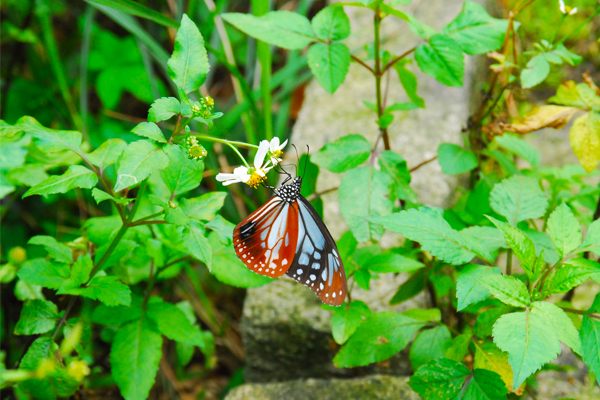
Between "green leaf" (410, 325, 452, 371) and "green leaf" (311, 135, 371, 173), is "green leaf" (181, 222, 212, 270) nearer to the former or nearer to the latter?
"green leaf" (311, 135, 371, 173)

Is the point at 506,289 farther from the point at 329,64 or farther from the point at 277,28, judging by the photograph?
the point at 277,28

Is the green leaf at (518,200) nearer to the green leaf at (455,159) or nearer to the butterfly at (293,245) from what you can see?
the green leaf at (455,159)

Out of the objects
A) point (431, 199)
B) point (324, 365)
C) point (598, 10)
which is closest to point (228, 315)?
point (324, 365)

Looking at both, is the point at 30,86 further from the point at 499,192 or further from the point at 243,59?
the point at 499,192

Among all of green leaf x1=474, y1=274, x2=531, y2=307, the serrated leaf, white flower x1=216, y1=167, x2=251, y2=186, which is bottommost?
green leaf x1=474, y1=274, x2=531, y2=307

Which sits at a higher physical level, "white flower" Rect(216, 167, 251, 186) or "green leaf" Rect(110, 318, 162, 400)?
"white flower" Rect(216, 167, 251, 186)

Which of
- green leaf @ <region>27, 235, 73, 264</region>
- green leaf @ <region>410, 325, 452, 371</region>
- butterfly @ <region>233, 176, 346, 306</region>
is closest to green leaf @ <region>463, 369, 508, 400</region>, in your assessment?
green leaf @ <region>410, 325, 452, 371</region>

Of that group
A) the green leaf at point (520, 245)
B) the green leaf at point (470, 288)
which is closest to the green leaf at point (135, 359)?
the green leaf at point (470, 288)
